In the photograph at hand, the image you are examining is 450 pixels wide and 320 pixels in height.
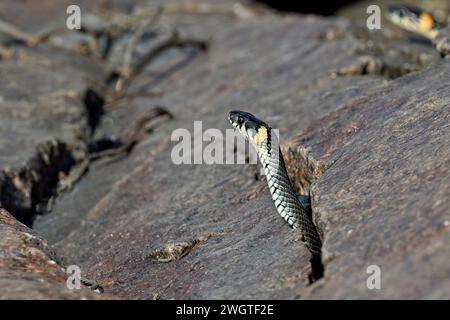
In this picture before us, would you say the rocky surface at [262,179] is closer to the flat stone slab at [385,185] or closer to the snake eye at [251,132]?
the flat stone slab at [385,185]

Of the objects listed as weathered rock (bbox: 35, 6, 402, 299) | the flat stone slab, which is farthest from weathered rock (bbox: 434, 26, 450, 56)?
weathered rock (bbox: 35, 6, 402, 299)

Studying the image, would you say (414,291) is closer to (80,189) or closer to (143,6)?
(80,189)

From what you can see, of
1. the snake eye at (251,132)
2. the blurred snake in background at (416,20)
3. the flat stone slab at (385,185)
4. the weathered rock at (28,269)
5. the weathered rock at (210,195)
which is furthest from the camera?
the blurred snake in background at (416,20)

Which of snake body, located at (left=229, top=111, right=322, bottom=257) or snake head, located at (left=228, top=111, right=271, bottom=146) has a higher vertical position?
snake head, located at (left=228, top=111, right=271, bottom=146)

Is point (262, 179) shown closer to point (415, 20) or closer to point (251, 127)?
point (251, 127)

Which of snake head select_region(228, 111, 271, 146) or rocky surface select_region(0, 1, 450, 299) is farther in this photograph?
snake head select_region(228, 111, 271, 146)

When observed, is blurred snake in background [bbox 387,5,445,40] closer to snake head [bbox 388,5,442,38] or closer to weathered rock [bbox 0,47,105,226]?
snake head [bbox 388,5,442,38]

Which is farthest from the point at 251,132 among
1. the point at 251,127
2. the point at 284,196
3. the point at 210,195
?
the point at 284,196

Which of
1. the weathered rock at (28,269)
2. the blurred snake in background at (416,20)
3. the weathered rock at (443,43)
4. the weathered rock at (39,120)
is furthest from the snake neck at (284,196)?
the blurred snake in background at (416,20)
